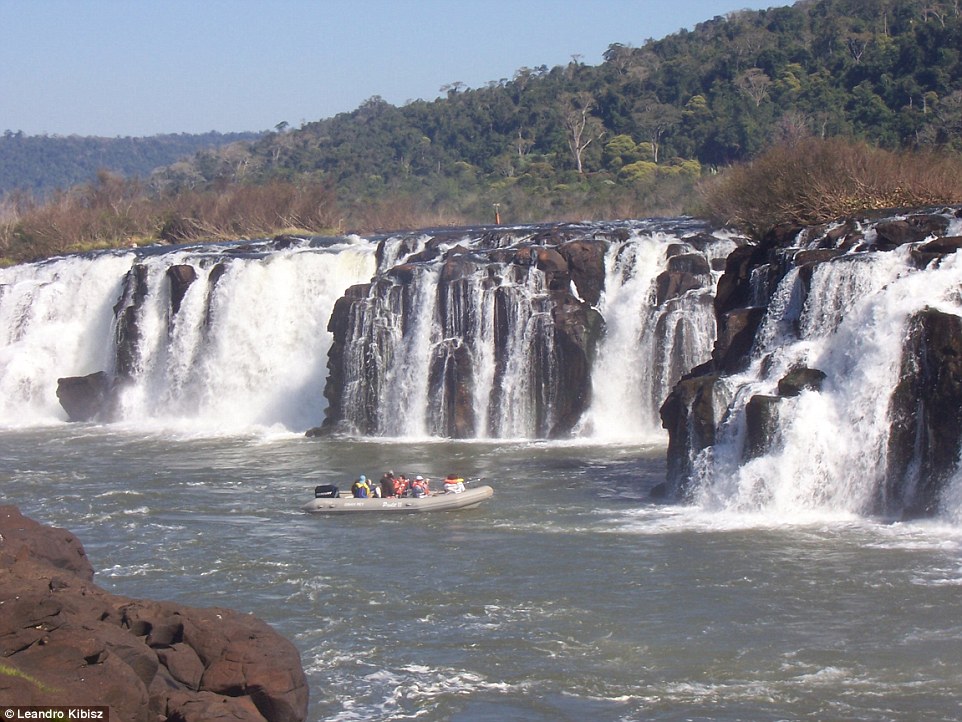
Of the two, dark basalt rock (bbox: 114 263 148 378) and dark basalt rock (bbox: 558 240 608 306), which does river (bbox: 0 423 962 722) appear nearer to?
dark basalt rock (bbox: 558 240 608 306)

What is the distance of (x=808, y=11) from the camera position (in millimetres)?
78000

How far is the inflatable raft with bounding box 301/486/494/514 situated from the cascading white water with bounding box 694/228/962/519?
3.49 meters

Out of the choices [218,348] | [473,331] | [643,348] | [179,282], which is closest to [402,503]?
[643,348]

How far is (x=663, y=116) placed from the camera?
2788 inches

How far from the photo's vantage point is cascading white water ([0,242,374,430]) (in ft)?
106

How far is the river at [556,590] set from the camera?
13305 millimetres

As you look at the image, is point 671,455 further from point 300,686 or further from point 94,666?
point 94,666

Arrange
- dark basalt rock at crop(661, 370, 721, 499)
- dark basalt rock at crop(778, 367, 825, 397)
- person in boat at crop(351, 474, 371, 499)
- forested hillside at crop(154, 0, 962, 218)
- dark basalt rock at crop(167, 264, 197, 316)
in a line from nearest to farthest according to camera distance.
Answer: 1. dark basalt rock at crop(778, 367, 825, 397)
2. dark basalt rock at crop(661, 370, 721, 499)
3. person in boat at crop(351, 474, 371, 499)
4. dark basalt rock at crop(167, 264, 197, 316)
5. forested hillside at crop(154, 0, 962, 218)

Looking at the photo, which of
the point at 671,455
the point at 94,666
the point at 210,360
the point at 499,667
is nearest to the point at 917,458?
the point at 671,455

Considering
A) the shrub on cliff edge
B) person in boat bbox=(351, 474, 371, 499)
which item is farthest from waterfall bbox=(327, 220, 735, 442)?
person in boat bbox=(351, 474, 371, 499)

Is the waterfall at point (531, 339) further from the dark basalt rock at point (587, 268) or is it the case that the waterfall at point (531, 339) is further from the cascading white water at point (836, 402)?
the cascading white water at point (836, 402)

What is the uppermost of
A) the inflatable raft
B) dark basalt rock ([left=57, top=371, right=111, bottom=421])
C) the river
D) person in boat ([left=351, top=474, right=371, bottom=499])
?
dark basalt rock ([left=57, top=371, right=111, bottom=421])

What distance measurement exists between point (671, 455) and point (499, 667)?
8.00 metres

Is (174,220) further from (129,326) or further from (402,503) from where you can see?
(402,503)
